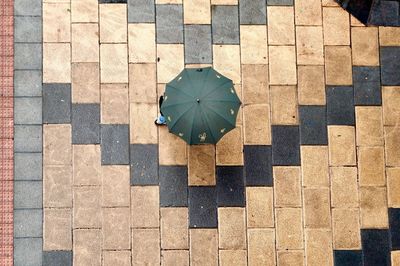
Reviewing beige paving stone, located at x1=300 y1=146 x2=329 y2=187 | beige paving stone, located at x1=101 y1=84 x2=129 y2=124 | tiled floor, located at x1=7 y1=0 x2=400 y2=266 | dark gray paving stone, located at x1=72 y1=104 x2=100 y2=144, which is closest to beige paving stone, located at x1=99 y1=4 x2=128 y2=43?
tiled floor, located at x1=7 y1=0 x2=400 y2=266

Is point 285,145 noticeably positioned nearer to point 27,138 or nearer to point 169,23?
point 169,23

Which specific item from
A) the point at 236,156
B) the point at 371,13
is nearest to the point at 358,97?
the point at 371,13

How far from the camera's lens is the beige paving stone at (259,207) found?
377 inches

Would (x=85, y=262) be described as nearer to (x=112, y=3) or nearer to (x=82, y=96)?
(x=82, y=96)

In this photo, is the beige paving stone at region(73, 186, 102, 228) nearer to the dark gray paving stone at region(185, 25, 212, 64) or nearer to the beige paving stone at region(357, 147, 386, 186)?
the dark gray paving stone at region(185, 25, 212, 64)

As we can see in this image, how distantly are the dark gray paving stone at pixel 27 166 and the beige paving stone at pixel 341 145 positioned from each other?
Result: 4.57m

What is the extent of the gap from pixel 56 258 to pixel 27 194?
1072mm

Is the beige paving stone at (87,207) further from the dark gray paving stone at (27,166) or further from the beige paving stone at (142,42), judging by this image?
the beige paving stone at (142,42)

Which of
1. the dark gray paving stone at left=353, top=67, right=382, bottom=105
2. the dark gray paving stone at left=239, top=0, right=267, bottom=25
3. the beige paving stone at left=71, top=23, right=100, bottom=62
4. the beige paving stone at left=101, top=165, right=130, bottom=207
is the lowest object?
the beige paving stone at left=101, top=165, right=130, bottom=207

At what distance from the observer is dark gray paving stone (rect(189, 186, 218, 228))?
9523mm

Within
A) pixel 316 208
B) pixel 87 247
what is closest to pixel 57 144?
pixel 87 247

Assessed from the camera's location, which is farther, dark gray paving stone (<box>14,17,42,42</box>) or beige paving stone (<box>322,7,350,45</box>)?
beige paving stone (<box>322,7,350,45</box>)

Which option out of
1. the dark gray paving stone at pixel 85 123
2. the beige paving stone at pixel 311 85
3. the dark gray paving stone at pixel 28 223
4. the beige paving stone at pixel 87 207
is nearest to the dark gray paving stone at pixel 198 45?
the beige paving stone at pixel 311 85

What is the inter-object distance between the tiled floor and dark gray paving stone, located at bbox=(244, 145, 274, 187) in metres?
0.02
